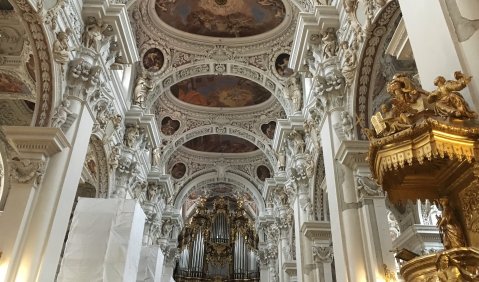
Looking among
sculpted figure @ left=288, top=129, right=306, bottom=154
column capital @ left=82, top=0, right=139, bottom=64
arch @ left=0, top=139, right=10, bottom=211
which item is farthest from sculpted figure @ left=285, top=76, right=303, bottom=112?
arch @ left=0, top=139, right=10, bottom=211

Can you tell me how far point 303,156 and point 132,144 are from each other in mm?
4796

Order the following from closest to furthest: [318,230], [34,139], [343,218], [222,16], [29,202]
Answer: [29,202] → [34,139] → [343,218] → [318,230] → [222,16]

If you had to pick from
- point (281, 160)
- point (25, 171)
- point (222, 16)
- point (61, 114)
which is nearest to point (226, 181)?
point (281, 160)

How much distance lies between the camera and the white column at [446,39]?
4.00 meters

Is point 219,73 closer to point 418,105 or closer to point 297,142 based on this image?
point 297,142

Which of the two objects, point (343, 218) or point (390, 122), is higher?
point (343, 218)

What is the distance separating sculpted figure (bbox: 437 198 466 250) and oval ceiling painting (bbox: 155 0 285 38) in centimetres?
1104

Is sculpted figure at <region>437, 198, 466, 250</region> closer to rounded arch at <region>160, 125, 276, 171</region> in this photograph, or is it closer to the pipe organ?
rounded arch at <region>160, 125, 276, 171</region>

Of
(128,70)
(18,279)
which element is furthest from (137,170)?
(18,279)

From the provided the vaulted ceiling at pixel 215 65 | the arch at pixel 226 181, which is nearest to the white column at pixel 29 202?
the vaulted ceiling at pixel 215 65

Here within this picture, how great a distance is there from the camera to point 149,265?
44.4 ft

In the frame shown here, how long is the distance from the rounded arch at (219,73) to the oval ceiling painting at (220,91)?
4.79ft

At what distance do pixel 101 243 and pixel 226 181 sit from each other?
45.1 feet

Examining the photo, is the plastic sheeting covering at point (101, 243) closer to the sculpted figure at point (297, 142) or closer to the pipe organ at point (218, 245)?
the sculpted figure at point (297, 142)
